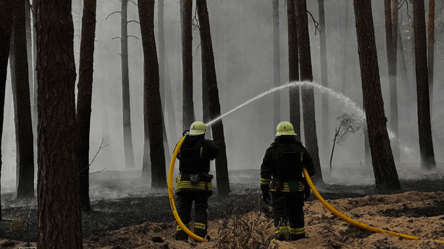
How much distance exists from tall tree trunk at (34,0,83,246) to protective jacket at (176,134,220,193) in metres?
2.48

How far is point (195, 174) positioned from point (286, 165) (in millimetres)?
1353

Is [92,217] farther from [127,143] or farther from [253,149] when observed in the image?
[253,149]

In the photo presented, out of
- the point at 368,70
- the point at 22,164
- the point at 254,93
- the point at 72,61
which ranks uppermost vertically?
the point at 254,93

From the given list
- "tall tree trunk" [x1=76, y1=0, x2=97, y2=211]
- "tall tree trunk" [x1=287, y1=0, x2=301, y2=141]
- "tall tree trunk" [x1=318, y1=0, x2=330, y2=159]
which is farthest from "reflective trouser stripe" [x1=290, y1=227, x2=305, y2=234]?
"tall tree trunk" [x1=318, y1=0, x2=330, y2=159]

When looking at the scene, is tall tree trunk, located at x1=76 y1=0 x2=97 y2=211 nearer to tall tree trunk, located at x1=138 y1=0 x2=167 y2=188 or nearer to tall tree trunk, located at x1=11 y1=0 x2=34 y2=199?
tall tree trunk, located at x1=11 y1=0 x2=34 y2=199

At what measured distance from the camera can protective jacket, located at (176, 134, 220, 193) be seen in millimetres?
5945

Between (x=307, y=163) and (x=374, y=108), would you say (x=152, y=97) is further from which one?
(x=307, y=163)

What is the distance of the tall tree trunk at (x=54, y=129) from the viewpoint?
3539 millimetres

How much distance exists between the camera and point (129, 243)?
5512 millimetres

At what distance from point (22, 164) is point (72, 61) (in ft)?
25.6

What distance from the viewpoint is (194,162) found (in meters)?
5.98

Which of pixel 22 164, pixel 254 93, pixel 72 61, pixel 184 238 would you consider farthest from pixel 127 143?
pixel 254 93

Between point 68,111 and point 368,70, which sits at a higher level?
point 368,70

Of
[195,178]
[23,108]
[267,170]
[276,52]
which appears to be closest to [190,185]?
[195,178]
